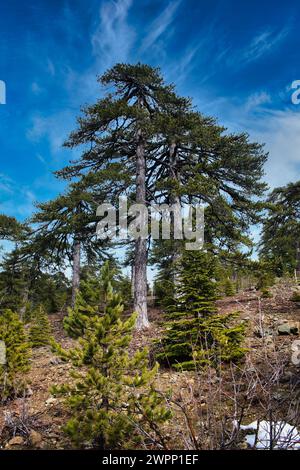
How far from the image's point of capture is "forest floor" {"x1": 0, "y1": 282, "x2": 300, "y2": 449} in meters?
3.09

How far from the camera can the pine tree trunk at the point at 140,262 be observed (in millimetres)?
12234

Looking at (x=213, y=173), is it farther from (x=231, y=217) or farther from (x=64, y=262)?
(x=64, y=262)

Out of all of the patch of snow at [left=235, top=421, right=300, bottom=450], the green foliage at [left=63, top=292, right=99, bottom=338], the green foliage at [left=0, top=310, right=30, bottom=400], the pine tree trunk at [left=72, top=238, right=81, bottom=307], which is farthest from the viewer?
the pine tree trunk at [left=72, top=238, right=81, bottom=307]

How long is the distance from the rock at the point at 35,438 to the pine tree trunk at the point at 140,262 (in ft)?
23.8

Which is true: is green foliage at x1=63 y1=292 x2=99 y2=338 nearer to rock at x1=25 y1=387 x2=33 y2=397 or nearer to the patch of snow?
the patch of snow

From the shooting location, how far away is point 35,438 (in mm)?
4406

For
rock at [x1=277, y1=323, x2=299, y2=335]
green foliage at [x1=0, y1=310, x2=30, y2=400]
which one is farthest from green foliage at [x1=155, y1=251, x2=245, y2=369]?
green foliage at [x1=0, y1=310, x2=30, y2=400]

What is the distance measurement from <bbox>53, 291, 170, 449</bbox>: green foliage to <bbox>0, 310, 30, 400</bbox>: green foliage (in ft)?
9.28

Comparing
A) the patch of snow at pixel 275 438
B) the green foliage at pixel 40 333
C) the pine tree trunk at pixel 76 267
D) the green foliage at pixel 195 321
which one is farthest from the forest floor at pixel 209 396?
the pine tree trunk at pixel 76 267

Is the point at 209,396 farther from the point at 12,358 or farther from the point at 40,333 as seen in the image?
the point at 40,333

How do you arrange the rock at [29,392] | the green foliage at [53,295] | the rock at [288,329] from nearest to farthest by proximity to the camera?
the rock at [29,392] < the rock at [288,329] < the green foliage at [53,295]

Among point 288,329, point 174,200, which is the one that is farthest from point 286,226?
point 288,329

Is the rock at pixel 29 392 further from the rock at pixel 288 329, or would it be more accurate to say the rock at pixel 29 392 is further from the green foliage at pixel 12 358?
the rock at pixel 288 329

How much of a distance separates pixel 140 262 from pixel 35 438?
8972 mm
